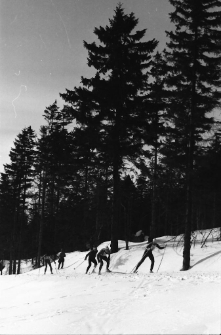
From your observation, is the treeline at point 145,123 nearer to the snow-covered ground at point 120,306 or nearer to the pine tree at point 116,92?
the pine tree at point 116,92

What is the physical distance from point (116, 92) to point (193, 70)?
5886 mm

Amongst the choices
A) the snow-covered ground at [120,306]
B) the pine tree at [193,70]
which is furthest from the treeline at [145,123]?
the snow-covered ground at [120,306]

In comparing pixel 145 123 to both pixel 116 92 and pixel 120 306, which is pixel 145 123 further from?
pixel 120 306

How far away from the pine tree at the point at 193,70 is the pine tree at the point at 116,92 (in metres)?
Result: 4.74

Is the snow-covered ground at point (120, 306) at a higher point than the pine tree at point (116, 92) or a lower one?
lower

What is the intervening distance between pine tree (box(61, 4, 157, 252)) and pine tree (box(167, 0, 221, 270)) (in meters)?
4.74

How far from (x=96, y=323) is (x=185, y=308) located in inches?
95.4

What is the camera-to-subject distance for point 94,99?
66.9 feet

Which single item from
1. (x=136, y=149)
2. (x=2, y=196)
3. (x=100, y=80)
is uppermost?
(x=100, y=80)

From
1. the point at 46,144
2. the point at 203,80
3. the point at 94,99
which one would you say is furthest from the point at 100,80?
the point at 46,144

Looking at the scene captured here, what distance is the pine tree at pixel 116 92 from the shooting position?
2033 centimetres

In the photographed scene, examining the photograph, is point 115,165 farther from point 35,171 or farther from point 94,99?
point 35,171

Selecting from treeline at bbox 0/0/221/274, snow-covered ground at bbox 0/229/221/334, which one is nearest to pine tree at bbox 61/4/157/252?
treeline at bbox 0/0/221/274

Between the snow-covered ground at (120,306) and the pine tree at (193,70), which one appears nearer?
the snow-covered ground at (120,306)
